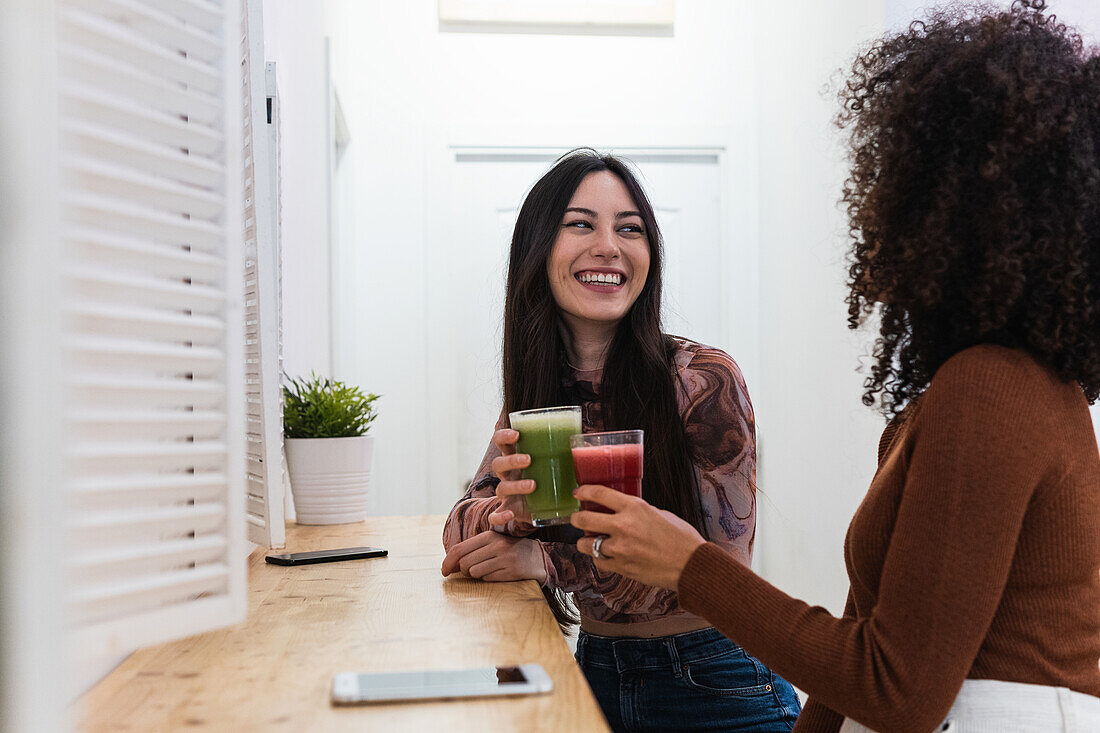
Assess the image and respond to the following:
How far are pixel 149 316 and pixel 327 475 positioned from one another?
138cm

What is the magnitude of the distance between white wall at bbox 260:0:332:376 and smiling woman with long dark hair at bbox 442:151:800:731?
0.77m

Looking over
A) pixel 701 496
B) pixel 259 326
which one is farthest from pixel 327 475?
pixel 701 496

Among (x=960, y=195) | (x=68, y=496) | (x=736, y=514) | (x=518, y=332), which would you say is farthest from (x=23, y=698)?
(x=518, y=332)

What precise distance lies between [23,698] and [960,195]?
940 millimetres

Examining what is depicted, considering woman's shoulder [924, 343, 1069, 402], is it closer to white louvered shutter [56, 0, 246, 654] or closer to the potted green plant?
white louvered shutter [56, 0, 246, 654]

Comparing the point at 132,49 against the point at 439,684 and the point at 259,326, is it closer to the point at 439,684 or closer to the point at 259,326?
the point at 439,684

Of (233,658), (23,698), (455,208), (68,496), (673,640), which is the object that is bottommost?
(673,640)

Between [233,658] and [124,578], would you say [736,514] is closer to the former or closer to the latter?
[233,658]

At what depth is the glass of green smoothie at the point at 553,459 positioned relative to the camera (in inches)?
50.6

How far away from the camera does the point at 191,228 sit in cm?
77

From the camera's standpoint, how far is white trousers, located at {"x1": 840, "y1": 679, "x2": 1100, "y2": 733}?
94 cm

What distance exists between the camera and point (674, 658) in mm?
1564

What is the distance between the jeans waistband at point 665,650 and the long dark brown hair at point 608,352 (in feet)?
0.60

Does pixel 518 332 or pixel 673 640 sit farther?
pixel 518 332
